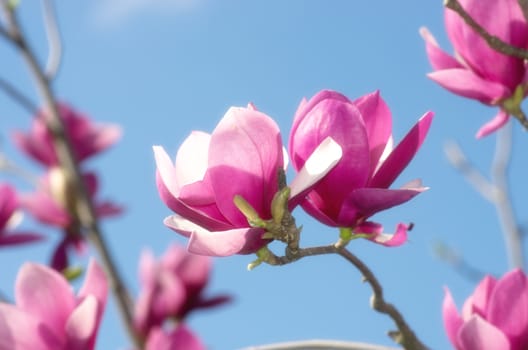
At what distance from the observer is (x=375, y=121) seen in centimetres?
68

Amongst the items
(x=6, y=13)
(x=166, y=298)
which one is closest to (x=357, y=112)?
(x=166, y=298)

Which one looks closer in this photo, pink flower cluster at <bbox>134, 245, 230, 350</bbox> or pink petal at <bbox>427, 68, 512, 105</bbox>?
pink petal at <bbox>427, 68, 512, 105</bbox>

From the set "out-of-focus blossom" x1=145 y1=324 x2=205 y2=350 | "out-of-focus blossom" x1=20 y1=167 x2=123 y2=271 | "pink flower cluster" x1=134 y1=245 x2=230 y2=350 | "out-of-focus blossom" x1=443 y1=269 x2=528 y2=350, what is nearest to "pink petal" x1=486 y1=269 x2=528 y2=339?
"out-of-focus blossom" x1=443 y1=269 x2=528 y2=350

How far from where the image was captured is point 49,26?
1751 millimetres

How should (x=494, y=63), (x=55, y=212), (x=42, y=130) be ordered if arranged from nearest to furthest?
(x=494, y=63) → (x=55, y=212) → (x=42, y=130)

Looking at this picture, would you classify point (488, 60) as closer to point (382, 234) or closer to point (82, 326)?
point (382, 234)

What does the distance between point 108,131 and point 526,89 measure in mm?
1551

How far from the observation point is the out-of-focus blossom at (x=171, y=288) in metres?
1.76

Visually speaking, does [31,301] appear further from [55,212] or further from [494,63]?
[55,212]

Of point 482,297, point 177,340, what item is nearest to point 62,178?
point 177,340

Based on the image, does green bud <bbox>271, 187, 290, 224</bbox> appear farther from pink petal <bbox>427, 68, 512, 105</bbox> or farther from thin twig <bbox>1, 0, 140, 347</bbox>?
thin twig <bbox>1, 0, 140, 347</bbox>

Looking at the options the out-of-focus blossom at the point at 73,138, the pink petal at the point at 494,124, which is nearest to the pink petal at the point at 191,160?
the pink petal at the point at 494,124

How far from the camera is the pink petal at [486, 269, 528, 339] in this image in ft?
2.46

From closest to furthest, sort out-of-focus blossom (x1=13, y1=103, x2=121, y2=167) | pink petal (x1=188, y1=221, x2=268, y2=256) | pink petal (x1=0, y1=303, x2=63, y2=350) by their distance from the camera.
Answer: pink petal (x1=188, y1=221, x2=268, y2=256), pink petal (x1=0, y1=303, x2=63, y2=350), out-of-focus blossom (x1=13, y1=103, x2=121, y2=167)
